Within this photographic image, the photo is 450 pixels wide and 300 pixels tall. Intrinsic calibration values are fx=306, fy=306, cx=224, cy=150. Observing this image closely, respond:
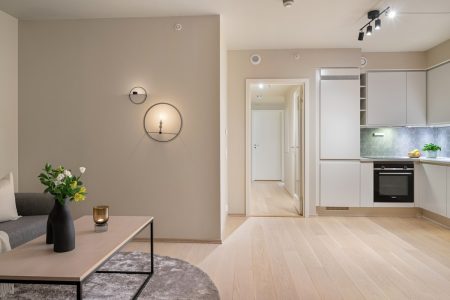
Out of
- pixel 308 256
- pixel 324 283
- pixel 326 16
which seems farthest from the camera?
pixel 326 16

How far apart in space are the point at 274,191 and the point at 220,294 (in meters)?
5.21

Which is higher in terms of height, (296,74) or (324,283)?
(296,74)

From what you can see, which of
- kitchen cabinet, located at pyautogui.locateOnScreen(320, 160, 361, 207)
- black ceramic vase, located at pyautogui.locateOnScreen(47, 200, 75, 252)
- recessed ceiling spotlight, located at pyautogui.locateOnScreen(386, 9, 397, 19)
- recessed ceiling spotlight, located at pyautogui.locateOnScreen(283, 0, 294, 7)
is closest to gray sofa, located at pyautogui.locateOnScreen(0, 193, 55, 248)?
black ceramic vase, located at pyautogui.locateOnScreen(47, 200, 75, 252)

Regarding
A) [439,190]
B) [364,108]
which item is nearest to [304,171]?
[364,108]

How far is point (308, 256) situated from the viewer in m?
3.27

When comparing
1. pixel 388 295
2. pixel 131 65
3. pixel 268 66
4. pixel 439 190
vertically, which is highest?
pixel 268 66

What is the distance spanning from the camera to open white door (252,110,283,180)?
951cm

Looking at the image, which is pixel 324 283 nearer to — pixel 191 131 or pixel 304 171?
pixel 191 131

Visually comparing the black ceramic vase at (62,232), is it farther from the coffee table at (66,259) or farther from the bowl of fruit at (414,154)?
the bowl of fruit at (414,154)

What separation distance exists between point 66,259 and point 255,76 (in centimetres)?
400

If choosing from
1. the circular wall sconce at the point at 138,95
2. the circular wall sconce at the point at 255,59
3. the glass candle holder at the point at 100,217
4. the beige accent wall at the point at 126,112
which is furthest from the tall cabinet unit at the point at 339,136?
the glass candle holder at the point at 100,217

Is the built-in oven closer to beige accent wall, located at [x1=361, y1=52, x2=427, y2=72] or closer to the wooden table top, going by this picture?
beige accent wall, located at [x1=361, y1=52, x2=427, y2=72]

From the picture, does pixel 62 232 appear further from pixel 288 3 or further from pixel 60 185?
pixel 288 3

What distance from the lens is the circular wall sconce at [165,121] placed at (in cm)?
373
